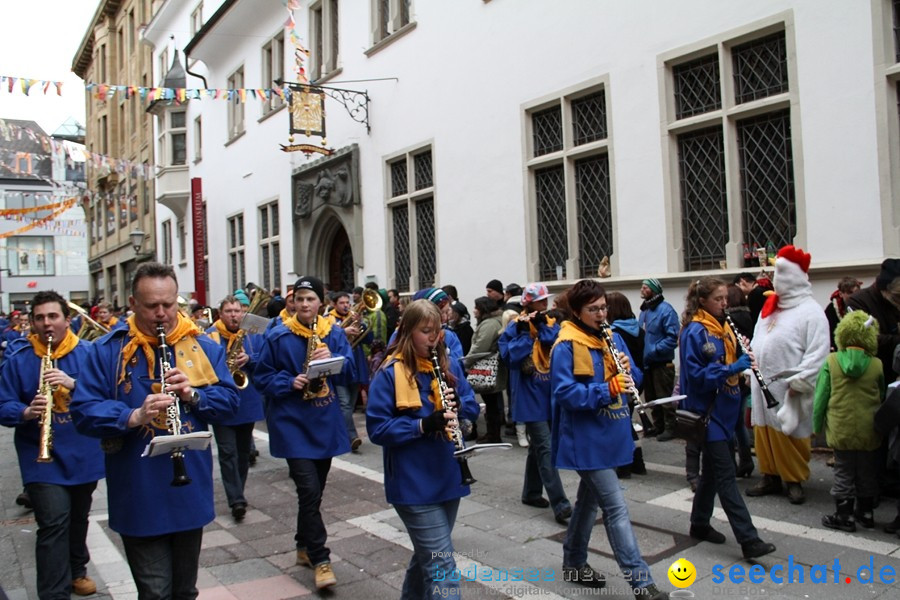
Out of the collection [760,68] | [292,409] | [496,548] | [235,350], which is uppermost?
[760,68]

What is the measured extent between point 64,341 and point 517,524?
3.45m

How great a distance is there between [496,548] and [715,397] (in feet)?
5.97

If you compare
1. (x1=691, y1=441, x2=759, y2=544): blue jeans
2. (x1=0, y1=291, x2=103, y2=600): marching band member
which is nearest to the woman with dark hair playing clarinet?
(x1=0, y1=291, x2=103, y2=600): marching band member

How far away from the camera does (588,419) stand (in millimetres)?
4199

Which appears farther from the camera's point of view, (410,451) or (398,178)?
(398,178)

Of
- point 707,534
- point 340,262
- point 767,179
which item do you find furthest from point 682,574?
point 340,262

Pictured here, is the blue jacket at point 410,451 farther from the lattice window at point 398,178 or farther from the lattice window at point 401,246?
the lattice window at point 398,178

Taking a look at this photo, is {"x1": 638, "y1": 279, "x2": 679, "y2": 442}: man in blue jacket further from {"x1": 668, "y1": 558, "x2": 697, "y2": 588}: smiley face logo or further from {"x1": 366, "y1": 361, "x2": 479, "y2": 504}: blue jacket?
{"x1": 366, "y1": 361, "x2": 479, "y2": 504}: blue jacket

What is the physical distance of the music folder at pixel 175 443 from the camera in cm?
292

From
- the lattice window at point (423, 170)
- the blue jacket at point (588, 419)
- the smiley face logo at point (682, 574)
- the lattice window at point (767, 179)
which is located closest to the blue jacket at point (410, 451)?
the blue jacket at point (588, 419)

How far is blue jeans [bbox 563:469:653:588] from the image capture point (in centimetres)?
389

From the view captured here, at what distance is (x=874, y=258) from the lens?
7.00 meters

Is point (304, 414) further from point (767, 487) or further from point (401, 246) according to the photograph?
point (401, 246)

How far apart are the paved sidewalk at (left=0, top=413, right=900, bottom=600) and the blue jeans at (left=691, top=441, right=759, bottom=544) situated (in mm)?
238
